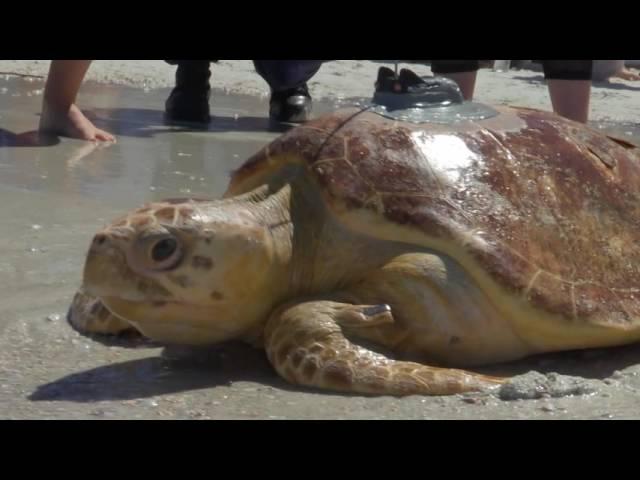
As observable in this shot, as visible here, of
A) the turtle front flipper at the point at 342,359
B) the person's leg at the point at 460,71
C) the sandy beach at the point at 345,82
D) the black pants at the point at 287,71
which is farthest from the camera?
the sandy beach at the point at 345,82

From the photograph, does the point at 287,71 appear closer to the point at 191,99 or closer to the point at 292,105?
the point at 292,105

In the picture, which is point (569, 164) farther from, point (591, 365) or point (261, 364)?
point (261, 364)

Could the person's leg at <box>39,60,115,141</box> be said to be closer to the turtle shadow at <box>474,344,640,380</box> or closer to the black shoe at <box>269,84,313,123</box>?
the black shoe at <box>269,84,313,123</box>

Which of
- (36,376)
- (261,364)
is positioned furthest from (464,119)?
(36,376)

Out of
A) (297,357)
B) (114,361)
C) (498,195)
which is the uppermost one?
(498,195)

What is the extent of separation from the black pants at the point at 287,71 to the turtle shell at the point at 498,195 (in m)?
3.24

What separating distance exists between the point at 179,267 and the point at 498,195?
27.6 inches

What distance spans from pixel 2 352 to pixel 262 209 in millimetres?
636

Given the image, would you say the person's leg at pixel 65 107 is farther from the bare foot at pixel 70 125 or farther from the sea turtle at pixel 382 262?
the sea turtle at pixel 382 262

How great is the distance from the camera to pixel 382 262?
2555mm

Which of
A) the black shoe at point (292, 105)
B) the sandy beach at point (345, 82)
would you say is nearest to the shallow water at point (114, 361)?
the black shoe at point (292, 105)

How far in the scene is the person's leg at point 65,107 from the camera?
17.4ft

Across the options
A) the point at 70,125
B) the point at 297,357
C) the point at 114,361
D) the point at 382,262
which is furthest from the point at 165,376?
the point at 70,125

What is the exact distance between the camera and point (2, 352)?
2.61 metres
